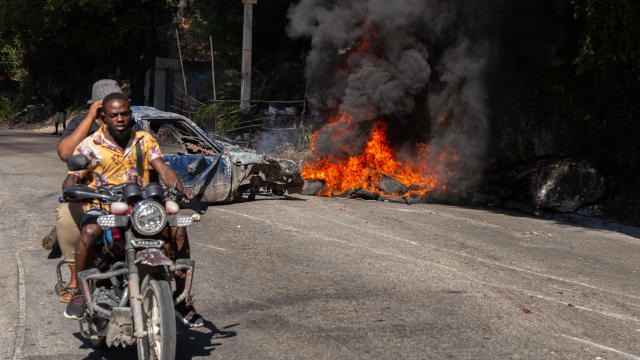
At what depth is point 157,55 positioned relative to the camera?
33.4m

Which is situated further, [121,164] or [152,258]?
[121,164]

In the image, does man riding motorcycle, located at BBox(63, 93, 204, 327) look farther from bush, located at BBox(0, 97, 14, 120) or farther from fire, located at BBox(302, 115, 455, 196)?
bush, located at BBox(0, 97, 14, 120)

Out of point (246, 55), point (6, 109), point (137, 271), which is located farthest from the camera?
point (6, 109)

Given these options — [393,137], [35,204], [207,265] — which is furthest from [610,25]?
[35,204]

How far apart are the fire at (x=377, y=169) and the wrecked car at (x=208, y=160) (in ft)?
9.56

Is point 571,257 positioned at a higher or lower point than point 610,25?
lower

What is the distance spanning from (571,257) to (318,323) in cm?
512

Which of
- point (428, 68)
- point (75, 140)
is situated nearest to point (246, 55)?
point (428, 68)

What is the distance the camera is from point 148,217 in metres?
4.04

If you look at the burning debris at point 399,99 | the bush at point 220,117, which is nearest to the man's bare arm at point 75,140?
the burning debris at point 399,99

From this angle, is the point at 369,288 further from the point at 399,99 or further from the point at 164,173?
the point at 399,99

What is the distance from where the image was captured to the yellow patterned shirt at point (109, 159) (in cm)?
479

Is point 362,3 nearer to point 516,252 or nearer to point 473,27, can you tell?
point 473,27

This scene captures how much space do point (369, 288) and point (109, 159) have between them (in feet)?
10.1
